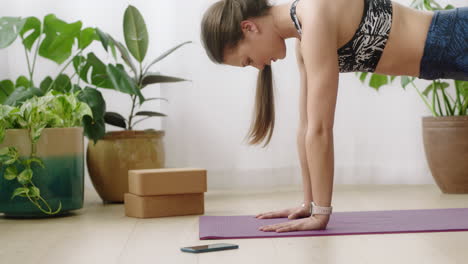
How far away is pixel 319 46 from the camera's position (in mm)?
1627

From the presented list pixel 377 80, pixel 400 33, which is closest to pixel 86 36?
pixel 377 80

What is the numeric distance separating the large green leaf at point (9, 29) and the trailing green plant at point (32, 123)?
0.36 metres

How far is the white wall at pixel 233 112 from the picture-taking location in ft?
9.98

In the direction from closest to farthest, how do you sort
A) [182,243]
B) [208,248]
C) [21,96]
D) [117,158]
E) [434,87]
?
[208,248]
[182,243]
[21,96]
[117,158]
[434,87]

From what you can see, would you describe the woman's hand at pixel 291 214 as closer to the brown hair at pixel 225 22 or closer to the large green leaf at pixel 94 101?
the brown hair at pixel 225 22

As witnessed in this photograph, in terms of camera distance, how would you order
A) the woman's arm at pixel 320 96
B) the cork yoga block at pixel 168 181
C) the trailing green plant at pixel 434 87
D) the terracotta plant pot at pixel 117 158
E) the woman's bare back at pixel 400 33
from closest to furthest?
the woman's arm at pixel 320 96
the woman's bare back at pixel 400 33
the cork yoga block at pixel 168 181
the terracotta plant pot at pixel 117 158
the trailing green plant at pixel 434 87

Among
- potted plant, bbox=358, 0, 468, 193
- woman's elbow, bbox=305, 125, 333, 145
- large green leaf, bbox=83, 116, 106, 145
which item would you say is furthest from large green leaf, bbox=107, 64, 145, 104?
potted plant, bbox=358, 0, 468, 193

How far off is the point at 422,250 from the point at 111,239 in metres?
0.76

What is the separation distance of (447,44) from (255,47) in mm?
493

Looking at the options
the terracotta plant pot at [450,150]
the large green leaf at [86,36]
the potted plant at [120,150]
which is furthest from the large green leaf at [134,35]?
the terracotta plant pot at [450,150]

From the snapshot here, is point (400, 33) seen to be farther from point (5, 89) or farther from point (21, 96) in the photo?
point (5, 89)

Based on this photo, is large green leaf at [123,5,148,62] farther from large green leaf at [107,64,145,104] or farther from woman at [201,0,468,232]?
woman at [201,0,468,232]

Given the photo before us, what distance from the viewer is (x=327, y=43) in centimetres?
163

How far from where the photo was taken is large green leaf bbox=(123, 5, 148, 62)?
8.78 ft
